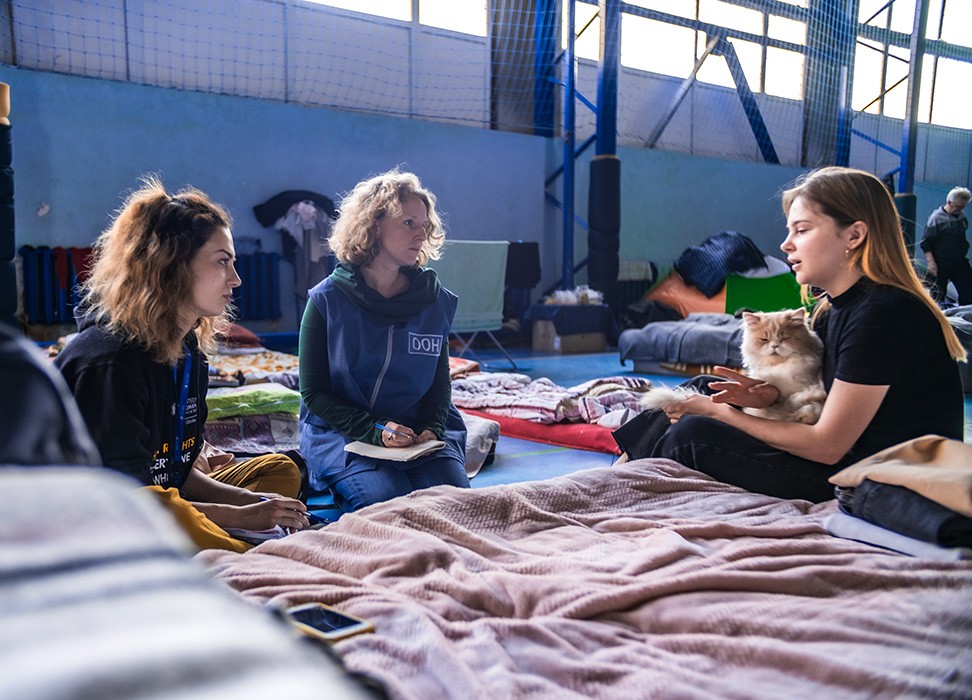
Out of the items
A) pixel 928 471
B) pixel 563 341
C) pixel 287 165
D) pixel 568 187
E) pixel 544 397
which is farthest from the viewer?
pixel 568 187

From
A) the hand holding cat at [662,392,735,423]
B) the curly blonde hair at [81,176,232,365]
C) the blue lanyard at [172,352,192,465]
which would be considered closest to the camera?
the curly blonde hair at [81,176,232,365]

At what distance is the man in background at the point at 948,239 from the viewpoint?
7.55 metres

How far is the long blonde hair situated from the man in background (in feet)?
21.3

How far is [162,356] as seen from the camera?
178cm

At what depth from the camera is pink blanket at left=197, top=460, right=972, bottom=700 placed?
1.01 meters

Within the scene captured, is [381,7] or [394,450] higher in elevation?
[381,7]

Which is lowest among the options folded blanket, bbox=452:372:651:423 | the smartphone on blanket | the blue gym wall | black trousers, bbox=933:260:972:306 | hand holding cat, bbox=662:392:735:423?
folded blanket, bbox=452:372:651:423

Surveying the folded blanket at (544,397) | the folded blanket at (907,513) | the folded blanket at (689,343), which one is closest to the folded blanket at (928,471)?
the folded blanket at (907,513)

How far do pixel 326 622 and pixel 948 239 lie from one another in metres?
8.18

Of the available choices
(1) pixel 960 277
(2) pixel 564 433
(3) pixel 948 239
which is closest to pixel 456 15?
(3) pixel 948 239

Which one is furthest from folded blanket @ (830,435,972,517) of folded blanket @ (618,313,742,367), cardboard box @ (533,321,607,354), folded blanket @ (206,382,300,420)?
cardboard box @ (533,321,607,354)

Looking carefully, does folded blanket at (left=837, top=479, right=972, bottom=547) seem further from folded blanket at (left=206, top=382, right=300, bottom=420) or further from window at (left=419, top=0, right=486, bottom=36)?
window at (left=419, top=0, right=486, bottom=36)

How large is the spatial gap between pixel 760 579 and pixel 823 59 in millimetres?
10797

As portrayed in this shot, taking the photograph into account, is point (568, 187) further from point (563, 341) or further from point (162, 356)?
point (162, 356)
